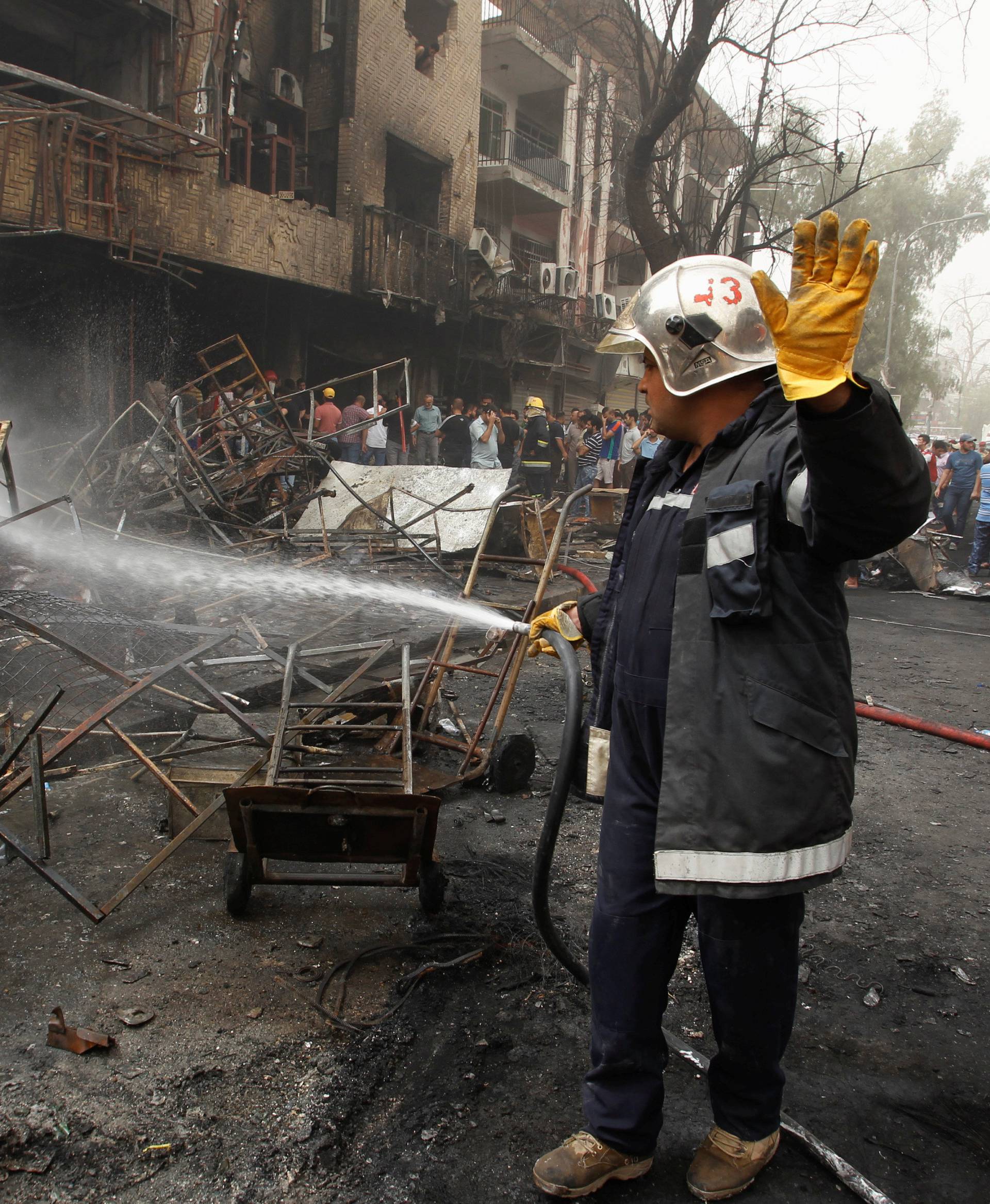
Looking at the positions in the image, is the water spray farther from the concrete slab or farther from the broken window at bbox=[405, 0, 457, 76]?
the broken window at bbox=[405, 0, 457, 76]

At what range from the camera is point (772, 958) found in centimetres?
178

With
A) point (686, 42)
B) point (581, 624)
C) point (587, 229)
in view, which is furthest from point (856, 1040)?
point (587, 229)

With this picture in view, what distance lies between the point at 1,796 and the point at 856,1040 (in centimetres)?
315

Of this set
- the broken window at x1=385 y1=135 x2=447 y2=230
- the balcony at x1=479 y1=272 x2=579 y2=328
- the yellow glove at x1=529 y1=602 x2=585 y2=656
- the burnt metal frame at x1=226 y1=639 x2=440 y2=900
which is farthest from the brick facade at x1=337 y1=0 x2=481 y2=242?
the yellow glove at x1=529 y1=602 x2=585 y2=656

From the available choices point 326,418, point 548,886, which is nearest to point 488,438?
point 326,418

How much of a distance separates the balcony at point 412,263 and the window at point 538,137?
7.65 meters

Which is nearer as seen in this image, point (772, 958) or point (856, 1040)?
point (772, 958)

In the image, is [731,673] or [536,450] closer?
[731,673]

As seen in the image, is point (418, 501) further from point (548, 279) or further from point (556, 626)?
point (548, 279)

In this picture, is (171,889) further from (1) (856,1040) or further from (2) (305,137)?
→ (2) (305,137)

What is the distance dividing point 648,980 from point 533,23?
87.1 ft

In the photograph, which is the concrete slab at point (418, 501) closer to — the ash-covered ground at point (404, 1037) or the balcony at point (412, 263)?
the ash-covered ground at point (404, 1037)

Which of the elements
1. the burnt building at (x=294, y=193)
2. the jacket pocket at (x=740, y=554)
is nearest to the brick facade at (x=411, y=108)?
the burnt building at (x=294, y=193)

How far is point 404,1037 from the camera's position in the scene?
8.14 ft
